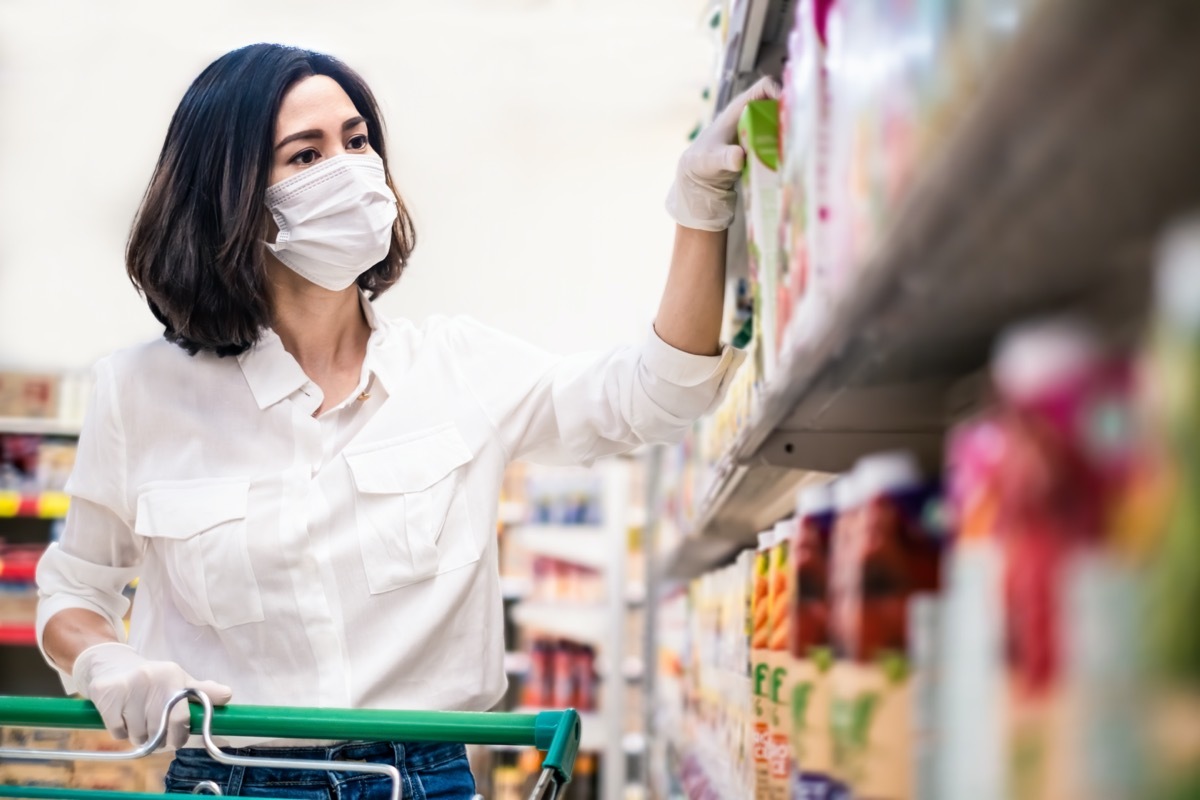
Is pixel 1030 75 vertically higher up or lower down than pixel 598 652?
higher up

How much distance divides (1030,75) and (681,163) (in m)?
1.14

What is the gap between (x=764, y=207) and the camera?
1.35 m

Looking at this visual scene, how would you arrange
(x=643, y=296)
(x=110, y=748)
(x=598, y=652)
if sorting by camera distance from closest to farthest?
(x=110, y=748)
(x=598, y=652)
(x=643, y=296)

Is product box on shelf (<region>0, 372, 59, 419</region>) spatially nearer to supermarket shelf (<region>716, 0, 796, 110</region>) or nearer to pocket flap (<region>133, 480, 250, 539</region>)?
pocket flap (<region>133, 480, 250, 539</region>)

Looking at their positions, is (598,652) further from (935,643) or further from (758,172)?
(935,643)

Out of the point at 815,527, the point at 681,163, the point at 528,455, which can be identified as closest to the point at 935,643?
the point at 815,527

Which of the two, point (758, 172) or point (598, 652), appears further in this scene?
point (598, 652)

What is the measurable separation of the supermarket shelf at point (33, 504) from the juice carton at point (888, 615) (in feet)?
18.9

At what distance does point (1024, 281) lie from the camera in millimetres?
651

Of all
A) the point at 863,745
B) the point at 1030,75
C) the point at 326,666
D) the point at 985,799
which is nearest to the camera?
the point at 1030,75

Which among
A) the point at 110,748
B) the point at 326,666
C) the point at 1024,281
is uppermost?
Answer: the point at 1024,281

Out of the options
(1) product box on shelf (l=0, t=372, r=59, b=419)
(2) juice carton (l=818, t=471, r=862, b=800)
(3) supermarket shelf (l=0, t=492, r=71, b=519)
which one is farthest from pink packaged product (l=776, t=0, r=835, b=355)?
(1) product box on shelf (l=0, t=372, r=59, b=419)

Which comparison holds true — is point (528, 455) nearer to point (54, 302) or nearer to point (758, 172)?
point (758, 172)

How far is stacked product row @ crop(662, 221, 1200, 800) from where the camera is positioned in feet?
1.24
